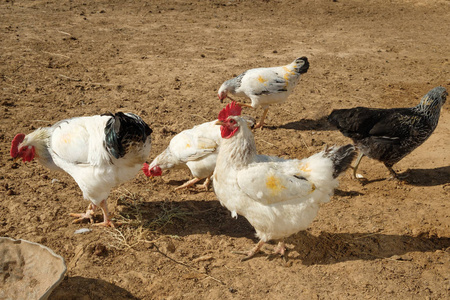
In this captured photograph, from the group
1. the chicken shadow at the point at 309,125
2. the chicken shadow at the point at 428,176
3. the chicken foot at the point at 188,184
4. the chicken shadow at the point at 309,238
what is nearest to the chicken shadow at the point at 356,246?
the chicken shadow at the point at 309,238

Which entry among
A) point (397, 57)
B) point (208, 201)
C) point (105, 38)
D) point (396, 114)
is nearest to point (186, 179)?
point (208, 201)

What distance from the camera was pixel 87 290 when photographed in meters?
3.59

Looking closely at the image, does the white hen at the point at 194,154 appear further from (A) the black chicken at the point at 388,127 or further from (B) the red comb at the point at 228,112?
(A) the black chicken at the point at 388,127

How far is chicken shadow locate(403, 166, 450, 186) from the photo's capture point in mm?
5512

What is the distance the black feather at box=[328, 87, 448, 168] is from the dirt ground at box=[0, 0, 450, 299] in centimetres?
56

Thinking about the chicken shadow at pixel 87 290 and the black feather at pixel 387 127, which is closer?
the chicken shadow at pixel 87 290

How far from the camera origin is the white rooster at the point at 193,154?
495 centimetres

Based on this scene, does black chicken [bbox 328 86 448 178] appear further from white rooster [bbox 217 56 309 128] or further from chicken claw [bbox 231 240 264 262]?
chicken claw [bbox 231 240 264 262]

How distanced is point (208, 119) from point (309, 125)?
6.28ft

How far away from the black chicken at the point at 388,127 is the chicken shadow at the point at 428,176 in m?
0.52

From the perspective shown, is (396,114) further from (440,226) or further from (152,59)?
(152,59)

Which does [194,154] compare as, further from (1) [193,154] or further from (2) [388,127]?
(2) [388,127]

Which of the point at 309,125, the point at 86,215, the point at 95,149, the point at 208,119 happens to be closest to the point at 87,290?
the point at 86,215

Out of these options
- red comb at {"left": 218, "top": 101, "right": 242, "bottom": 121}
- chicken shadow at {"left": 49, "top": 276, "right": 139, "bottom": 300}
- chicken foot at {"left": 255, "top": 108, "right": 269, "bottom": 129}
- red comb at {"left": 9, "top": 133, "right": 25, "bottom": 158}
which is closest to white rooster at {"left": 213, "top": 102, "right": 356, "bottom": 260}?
red comb at {"left": 218, "top": 101, "right": 242, "bottom": 121}
